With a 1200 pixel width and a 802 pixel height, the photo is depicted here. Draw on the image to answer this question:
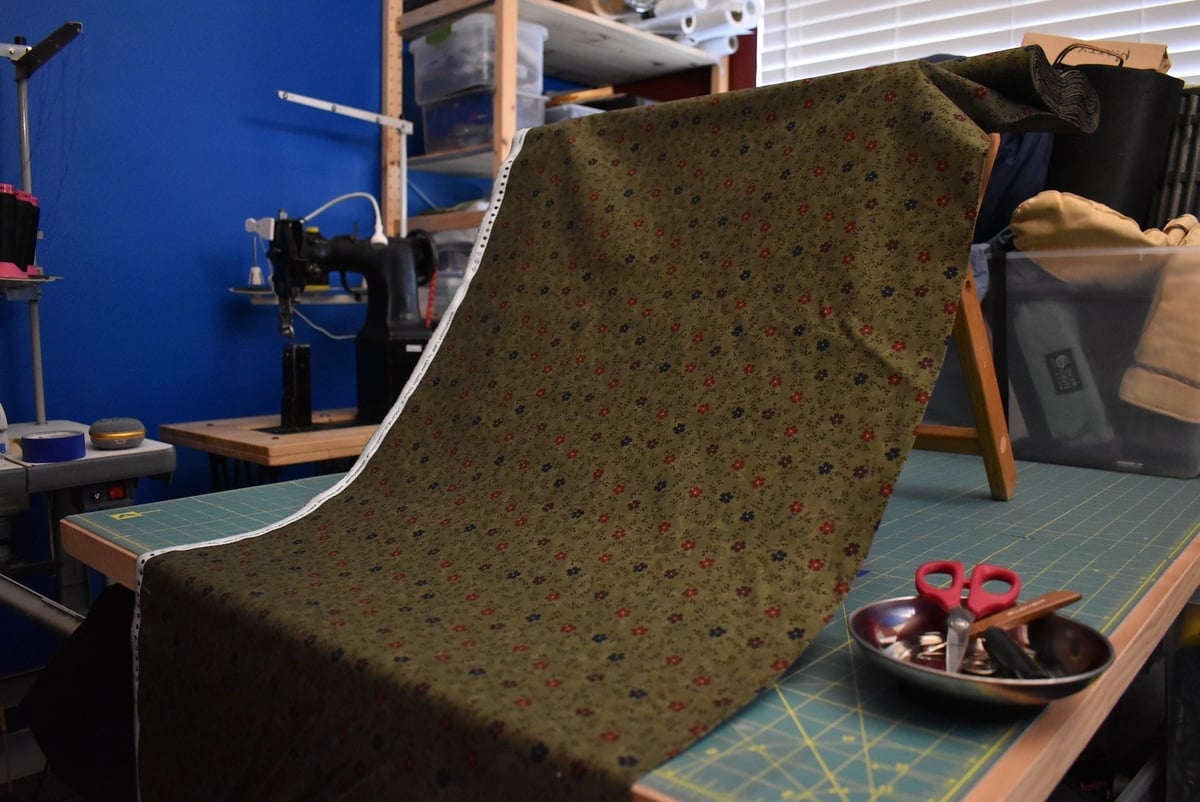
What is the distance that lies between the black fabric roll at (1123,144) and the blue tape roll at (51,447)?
1.66 m

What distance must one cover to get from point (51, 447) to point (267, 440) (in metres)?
0.36

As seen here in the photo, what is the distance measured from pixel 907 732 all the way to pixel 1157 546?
1.75ft

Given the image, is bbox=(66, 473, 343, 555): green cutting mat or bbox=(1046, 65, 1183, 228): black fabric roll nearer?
bbox=(66, 473, 343, 555): green cutting mat

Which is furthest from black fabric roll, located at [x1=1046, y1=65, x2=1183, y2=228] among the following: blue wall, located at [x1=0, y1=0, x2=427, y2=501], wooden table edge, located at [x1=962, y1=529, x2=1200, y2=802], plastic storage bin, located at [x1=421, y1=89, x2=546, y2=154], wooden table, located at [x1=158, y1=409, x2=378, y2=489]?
blue wall, located at [x1=0, y1=0, x2=427, y2=501]

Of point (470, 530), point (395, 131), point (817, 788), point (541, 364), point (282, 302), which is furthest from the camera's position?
point (395, 131)

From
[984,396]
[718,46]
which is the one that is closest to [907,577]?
[984,396]

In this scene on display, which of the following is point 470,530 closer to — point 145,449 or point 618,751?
point 618,751

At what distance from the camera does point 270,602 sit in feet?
2.28

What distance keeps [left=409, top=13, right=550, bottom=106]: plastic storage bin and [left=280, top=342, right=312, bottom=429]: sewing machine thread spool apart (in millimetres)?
807

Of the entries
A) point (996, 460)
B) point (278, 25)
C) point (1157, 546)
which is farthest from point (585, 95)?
point (1157, 546)

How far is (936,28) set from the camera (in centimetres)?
226

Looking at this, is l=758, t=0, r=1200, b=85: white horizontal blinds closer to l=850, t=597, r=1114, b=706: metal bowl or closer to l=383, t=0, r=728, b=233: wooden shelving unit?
l=383, t=0, r=728, b=233: wooden shelving unit

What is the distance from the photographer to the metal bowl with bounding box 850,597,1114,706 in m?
0.49

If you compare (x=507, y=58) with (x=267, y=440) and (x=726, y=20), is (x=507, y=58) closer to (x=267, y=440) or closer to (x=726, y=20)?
(x=726, y=20)
